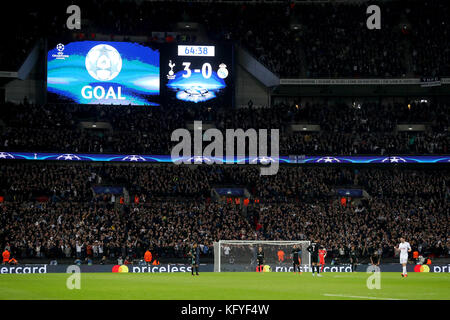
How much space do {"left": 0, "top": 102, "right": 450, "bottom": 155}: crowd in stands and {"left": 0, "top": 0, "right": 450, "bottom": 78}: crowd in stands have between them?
3.99m

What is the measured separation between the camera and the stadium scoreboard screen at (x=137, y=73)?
187 ft

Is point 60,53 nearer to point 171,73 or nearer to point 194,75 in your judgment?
point 171,73

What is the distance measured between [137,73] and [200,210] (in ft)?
52.1

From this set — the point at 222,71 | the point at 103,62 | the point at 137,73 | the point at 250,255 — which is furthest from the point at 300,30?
the point at 250,255

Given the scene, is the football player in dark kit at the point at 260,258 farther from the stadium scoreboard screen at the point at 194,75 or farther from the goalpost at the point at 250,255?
the stadium scoreboard screen at the point at 194,75

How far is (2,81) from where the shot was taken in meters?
59.4

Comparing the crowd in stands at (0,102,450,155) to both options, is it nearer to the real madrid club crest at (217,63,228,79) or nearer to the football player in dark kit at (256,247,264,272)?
the real madrid club crest at (217,63,228,79)

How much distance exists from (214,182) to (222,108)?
10215 millimetres

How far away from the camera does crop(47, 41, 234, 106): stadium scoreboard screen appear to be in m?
57.1

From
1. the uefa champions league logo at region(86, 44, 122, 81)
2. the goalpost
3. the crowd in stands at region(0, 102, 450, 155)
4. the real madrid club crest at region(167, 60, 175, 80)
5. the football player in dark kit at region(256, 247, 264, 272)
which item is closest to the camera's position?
the football player in dark kit at region(256, 247, 264, 272)

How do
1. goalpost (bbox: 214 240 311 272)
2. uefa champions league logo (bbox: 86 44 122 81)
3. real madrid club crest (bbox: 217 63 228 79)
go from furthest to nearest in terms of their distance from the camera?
1. real madrid club crest (bbox: 217 63 228 79)
2. uefa champions league logo (bbox: 86 44 122 81)
3. goalpost (bbox: 214 240 311 272)

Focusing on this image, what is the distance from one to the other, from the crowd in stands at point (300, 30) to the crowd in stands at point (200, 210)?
33.5ft

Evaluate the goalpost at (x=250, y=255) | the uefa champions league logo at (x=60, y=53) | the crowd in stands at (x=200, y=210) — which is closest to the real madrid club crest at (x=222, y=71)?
the crowd in stands at (x=200, y=210)

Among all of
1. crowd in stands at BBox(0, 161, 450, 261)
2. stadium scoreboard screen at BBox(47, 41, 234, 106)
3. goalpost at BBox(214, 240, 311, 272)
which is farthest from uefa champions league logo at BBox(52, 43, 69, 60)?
goalpost at BBox(214, 240, 311, 272)
